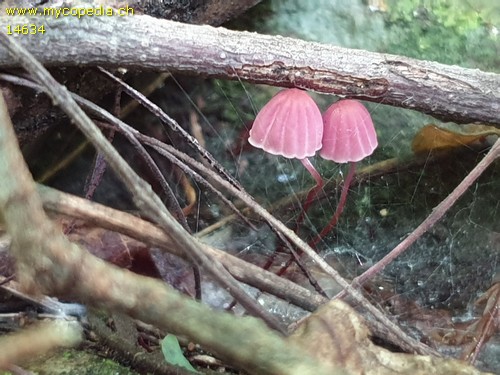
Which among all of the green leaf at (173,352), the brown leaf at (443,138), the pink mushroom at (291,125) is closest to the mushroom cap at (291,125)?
the pink mushroom at (291,125)

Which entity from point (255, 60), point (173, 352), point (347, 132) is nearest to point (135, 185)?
point (173, 352)

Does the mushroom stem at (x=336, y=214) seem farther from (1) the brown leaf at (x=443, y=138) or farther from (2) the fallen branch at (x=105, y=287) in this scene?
(2) the fallen branch at (x=105, y=287)

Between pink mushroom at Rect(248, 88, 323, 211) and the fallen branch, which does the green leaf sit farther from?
pink mushroom at Rect(248, 88, 323, 211)

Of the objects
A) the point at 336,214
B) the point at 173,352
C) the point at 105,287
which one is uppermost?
the point at 105,287

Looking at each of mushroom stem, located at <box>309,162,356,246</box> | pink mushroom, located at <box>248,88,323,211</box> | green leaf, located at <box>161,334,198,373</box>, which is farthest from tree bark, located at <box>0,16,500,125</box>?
green leaf, located at <box>161,334,198,373</box>

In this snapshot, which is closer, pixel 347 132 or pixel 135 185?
pixel 135 185

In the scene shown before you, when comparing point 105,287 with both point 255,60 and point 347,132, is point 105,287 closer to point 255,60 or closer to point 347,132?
point 255,60

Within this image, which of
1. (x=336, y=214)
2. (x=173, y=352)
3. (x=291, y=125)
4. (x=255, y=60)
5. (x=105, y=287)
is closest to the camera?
(x=105, y=287)

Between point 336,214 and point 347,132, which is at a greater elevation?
point 347,132

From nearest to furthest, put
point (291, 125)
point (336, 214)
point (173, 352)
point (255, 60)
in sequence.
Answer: point (173, 352), point (255, 60), point (291, 125), point (336, 214)
